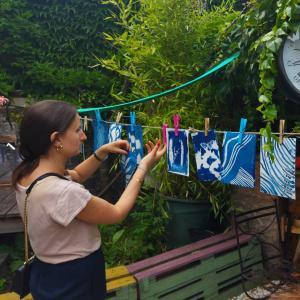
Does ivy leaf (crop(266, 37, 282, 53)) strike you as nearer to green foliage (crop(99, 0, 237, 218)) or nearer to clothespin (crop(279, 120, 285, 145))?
clothespin (crop(279, 120, 285, 145))

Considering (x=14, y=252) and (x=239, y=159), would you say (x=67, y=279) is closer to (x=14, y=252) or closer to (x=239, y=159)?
(x=239, y=159)

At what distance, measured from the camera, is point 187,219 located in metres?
3.96

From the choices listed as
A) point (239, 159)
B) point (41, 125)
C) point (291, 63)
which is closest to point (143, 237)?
point (239, 159)

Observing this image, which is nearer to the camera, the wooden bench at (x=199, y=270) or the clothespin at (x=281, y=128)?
the clothespin at (x=281, y=128)

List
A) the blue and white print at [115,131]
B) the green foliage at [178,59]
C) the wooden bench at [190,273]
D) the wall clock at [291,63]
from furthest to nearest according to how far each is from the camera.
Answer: the green foliage at [178,59] → the blue and white print at [115,131] → the wooden bench at [190,273] → the wall clock at [291,63]

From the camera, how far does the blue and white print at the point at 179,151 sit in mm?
2965

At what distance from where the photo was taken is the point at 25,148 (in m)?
1.66

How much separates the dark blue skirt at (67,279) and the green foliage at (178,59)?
7.44 feet

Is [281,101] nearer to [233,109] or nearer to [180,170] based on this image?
[233,109]

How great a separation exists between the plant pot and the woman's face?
2.41m

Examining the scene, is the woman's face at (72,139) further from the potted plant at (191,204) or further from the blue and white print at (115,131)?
the potted plant at (191,204)

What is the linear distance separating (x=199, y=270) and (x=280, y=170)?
1.24m

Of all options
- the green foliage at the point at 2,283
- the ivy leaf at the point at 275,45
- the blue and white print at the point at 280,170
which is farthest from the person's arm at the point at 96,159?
the green foliage at the point at 2,283

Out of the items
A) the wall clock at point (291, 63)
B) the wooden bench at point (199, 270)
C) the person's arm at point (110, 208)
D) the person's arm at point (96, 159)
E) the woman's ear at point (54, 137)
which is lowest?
the wooden bench at point (199, 270)
